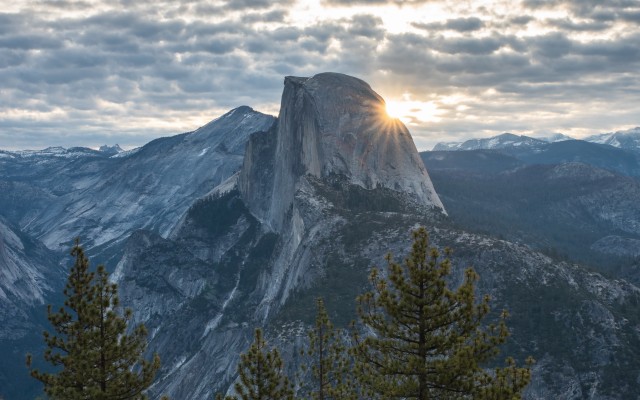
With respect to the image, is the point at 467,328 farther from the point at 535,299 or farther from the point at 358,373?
the point at 535,299

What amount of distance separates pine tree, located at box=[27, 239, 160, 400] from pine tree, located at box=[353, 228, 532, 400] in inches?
519

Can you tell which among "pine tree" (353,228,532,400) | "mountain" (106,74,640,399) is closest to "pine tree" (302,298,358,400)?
"pine tree" (353,228,532,400)

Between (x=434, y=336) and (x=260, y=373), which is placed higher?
(x=434, y=336)

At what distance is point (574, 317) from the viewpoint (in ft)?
381

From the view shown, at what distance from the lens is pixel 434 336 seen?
3316 cm

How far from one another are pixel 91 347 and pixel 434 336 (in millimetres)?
17450

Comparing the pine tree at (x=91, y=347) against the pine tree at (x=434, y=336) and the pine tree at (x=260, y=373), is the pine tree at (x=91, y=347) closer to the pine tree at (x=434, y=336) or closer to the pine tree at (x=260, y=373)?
the pine tree at (x=260, y=373)

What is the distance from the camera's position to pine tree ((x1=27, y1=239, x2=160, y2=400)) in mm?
35781

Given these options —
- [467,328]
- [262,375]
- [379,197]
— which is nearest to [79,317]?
[262,375]

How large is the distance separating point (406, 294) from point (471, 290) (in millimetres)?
3000

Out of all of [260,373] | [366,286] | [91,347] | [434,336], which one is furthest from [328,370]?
[366,286]

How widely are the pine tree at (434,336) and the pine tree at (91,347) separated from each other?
43.2 feet

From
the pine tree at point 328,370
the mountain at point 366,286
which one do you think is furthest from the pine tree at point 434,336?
the mountain at point 366,286

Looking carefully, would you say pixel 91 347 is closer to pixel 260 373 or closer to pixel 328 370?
pixel 260 373
